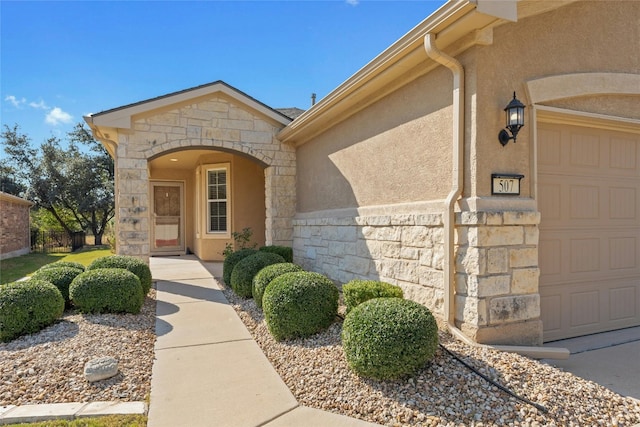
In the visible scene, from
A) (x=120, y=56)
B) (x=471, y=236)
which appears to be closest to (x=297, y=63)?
(x=120, y=56)

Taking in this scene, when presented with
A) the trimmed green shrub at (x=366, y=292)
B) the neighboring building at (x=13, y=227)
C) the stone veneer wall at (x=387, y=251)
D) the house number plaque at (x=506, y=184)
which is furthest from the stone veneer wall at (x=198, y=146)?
the neighboring building at (x=13, y=227)

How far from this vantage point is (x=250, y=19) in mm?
7355

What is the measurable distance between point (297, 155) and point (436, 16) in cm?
535

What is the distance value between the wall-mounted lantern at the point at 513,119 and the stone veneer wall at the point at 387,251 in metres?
1.06

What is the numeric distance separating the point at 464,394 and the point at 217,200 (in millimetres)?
9110

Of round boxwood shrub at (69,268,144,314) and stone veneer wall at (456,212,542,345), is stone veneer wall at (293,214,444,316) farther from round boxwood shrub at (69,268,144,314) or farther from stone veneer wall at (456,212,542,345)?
round boxwood shrub at (69,268,144,314)

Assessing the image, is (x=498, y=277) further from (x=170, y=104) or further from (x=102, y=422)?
(x=170, y=104)

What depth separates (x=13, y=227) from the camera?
1532 cm

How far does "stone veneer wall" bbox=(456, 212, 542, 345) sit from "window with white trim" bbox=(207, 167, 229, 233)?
8.02 m

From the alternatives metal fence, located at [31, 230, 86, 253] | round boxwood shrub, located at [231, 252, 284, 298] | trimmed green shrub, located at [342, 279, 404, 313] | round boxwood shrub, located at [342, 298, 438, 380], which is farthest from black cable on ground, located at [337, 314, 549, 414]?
metal fence, located at [31, 230, 86, 253]

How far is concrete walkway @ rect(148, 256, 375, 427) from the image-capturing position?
2.67 meters

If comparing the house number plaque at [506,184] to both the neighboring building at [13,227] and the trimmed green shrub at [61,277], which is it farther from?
the neighboring building at [13,227]

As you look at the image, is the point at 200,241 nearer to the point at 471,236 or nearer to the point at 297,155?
the point at 297,155

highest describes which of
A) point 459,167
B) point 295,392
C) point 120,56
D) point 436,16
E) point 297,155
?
point 120,56
